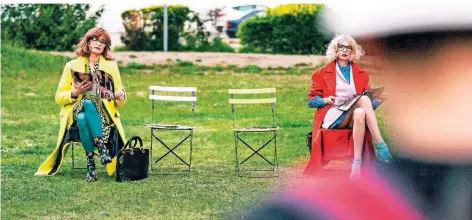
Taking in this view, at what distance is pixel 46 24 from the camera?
15.5m

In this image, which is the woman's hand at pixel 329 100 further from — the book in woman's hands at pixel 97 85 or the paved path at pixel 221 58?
the paved path at pixel 221 58

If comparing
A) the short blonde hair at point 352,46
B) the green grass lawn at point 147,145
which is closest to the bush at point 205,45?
the green grass lawn at point 147,145

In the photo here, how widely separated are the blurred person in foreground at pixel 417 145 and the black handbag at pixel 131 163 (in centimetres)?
104

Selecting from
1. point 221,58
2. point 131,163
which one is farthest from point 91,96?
point 221,58

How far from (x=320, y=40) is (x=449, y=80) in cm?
857

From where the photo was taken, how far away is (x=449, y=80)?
6590 millimetres

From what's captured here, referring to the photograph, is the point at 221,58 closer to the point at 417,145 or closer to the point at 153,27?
the point at 153,27

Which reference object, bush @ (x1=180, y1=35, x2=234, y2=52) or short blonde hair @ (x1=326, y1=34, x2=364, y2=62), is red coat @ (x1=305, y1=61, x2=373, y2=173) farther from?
bush @ (x1=180, y1=35, x2=234, y2=52)

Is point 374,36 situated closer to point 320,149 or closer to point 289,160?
point 320,149

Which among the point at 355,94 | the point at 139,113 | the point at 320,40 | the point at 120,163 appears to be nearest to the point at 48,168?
the point at 120,163

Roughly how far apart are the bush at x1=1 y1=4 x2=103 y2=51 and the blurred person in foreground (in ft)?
28.5

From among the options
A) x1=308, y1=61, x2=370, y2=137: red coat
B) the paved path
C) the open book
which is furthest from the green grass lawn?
the open book

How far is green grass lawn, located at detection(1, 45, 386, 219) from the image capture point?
641 centimetres

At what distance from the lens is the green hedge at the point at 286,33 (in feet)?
49.0
